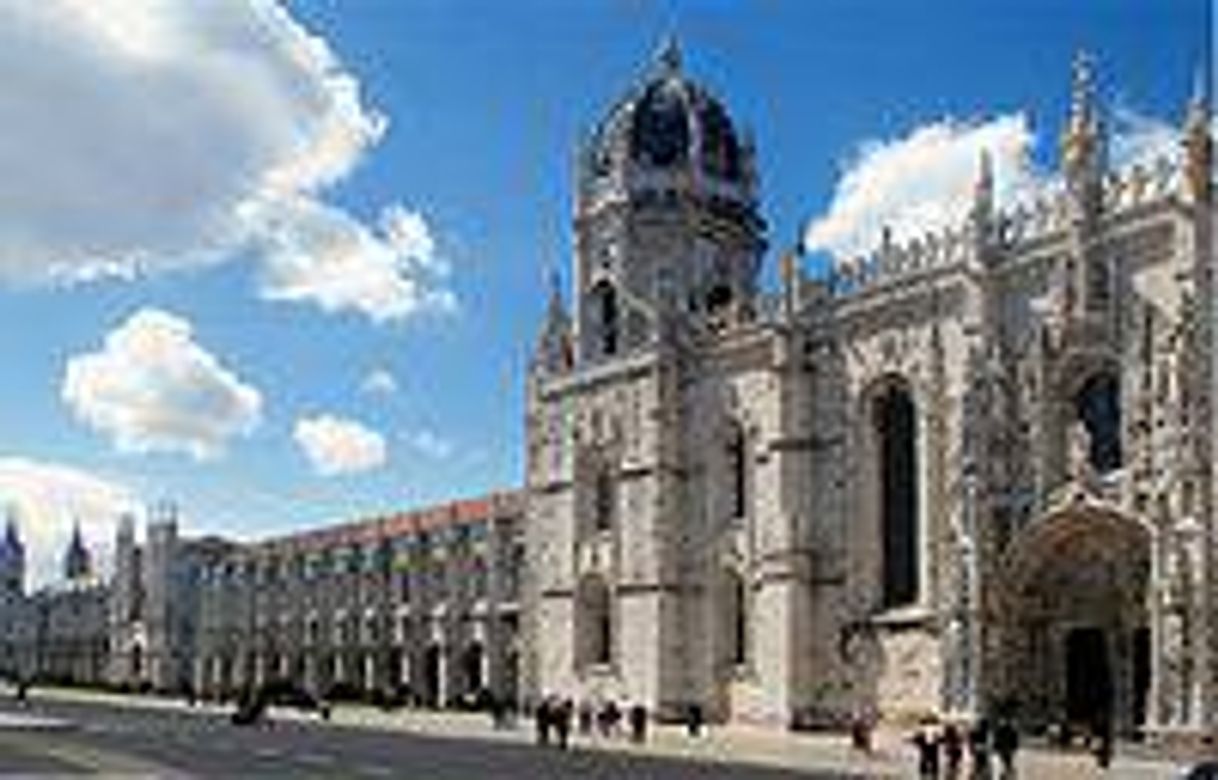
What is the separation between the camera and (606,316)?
69.2m

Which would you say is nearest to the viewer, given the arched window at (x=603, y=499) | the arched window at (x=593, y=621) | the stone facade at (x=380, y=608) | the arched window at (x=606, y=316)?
the arched window at (x=603, y=499)

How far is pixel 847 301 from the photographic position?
56.9 meters

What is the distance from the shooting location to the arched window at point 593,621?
220ft

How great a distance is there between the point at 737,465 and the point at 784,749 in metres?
14.8

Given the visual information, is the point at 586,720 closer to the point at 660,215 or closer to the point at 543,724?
the point at 543,724

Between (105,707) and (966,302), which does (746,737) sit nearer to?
(966,302)

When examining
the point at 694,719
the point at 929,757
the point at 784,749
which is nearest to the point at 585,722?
the point at 694,719

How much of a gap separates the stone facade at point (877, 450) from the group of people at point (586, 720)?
1228 mm

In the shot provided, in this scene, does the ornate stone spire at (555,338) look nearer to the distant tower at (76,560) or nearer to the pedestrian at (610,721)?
the pedestrian at (610,721)

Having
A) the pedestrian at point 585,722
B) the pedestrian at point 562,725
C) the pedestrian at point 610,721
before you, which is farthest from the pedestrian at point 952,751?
the pedestrian at point 585,722

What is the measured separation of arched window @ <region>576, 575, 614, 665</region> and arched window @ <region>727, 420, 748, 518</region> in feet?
24.0

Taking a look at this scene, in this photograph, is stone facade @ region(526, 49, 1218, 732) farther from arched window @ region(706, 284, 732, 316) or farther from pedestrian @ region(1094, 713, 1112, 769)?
pedestrian @ region(1094, 713, 1112, 769)

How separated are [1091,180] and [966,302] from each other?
4.93 meters

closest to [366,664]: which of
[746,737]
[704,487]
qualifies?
[704,487]
